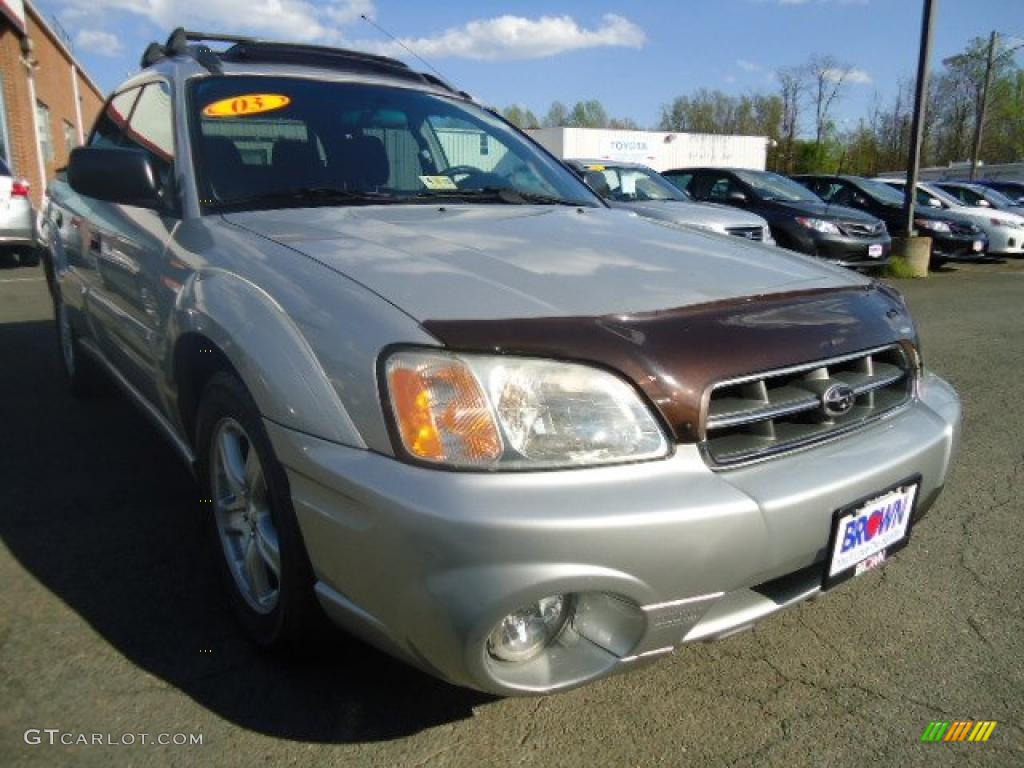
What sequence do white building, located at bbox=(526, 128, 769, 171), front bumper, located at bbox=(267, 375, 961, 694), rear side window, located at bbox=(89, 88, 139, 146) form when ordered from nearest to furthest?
front bumper, located at bbox=(267, 375, 961, 694), rear side window, located at bbox=(89, 88, 139, 146), white building, located at bbox=(526, 128, 769, 171)

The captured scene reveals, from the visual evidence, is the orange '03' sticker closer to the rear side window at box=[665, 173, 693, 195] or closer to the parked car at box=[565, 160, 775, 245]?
the parked car at box=[565, 160, 775, 245]

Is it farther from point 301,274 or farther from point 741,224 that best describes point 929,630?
point 741,224

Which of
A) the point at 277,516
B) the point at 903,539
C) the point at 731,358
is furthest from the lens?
the point at 903,539

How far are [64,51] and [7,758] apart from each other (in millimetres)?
26846

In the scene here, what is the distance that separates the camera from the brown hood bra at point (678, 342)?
1536mm

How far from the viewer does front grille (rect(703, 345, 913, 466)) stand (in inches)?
63.9

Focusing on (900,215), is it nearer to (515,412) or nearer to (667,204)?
(667,204)

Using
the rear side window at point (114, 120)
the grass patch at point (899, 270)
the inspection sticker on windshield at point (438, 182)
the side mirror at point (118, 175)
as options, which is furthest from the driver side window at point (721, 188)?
the side mirror at point (118, 175)

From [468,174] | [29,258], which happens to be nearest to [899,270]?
[468,174]

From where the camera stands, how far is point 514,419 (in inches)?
59.3

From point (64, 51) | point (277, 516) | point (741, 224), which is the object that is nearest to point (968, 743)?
point (277, 516)

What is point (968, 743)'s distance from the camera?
5.92 feet

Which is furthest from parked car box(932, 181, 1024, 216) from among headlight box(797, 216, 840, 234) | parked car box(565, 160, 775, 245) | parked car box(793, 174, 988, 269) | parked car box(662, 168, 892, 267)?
parked car box(565, 160, 775, 245)

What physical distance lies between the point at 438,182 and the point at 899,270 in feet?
34.0
